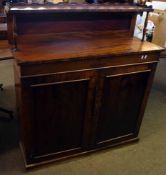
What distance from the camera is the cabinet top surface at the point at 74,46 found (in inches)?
55.3

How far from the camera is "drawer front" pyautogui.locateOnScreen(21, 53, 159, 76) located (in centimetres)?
136

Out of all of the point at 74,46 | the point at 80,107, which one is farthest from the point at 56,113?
the point at 74,46

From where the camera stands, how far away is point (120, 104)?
71.9 inches

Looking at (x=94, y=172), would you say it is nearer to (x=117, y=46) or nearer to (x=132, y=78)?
(x=132, y=78)

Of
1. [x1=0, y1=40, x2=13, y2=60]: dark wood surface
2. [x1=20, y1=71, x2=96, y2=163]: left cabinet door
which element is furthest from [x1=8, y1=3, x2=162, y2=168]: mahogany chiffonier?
[x1=0, y1=40, x2=13, y2=60]: dark wood surface

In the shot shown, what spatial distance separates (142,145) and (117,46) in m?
0.97

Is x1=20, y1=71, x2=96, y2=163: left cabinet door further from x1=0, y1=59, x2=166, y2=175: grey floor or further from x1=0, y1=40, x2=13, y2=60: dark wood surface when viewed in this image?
x1=0, y1=40, x2=13, y2=60: dark wood surface

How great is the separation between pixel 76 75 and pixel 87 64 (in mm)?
101

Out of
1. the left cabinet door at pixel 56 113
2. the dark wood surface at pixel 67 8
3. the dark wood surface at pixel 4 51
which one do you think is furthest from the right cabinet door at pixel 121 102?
the dark wood surface at pixel 4 51

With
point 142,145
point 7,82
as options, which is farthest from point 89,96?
point 7,82

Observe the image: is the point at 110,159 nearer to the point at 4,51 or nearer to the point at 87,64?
the point at 87,64

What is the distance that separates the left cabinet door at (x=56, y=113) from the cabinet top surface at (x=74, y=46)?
124 mm

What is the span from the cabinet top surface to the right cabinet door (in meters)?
0.15

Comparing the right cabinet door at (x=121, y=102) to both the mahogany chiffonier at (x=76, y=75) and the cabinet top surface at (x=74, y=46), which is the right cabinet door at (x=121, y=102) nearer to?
the mahogany chiffonier at (x=76, y=75)
